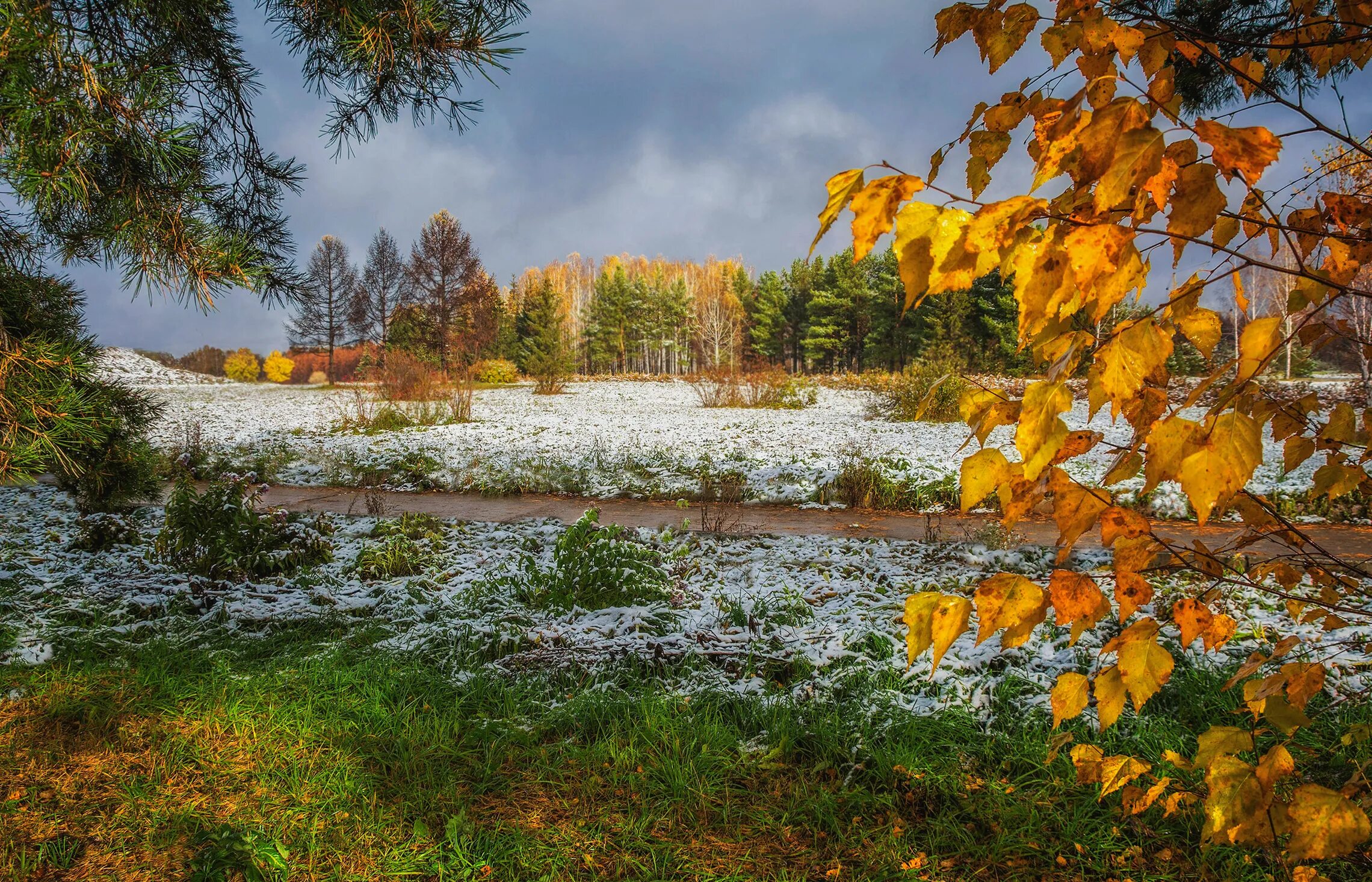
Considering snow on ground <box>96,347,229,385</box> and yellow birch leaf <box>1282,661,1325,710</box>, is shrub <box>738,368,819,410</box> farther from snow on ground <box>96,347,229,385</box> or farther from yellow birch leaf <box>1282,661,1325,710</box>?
snow on ground <box>96,347,229,385</box>

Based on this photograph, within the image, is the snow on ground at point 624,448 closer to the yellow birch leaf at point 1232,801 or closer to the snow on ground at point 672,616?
the snow on ground at point 672,616

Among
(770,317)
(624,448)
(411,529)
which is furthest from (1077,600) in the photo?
(770,317)

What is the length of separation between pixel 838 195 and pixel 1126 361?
14.1 inches

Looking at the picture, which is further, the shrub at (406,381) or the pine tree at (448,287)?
the pine tree at (448,287)

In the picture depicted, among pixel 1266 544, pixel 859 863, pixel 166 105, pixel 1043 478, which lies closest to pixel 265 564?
pixel 166 105

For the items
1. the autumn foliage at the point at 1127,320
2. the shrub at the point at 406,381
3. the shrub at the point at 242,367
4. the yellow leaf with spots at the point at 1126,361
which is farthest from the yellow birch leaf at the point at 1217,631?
the shrub at the point at 242,367

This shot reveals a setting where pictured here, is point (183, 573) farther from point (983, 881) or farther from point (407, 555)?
point (983, 881)

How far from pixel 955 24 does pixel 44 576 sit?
4.67 meters

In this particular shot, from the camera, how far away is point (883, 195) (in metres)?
0.75

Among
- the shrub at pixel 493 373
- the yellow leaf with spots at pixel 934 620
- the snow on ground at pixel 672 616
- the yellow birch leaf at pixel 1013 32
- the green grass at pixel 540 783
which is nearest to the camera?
the yellow leaf with spots at pixel 934 620

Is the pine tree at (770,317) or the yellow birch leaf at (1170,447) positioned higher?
the pine tree at (770,317)

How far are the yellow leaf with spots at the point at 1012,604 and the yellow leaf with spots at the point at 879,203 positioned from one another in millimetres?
410

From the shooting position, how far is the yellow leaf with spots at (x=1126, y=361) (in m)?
0.72

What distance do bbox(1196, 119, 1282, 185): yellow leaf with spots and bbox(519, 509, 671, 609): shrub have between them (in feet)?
9.34
